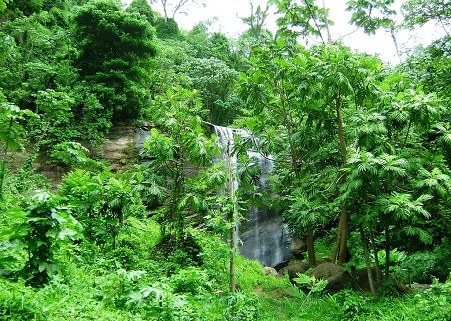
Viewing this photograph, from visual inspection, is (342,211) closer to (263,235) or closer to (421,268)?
(421,268)

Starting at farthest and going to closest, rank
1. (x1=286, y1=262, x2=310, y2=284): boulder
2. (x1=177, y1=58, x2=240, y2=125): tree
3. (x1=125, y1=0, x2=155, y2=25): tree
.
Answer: (x1=125, y1=0, x2=155, y2=25): tree < (x1=177, y1=58, x2=240, y2=125): tree < (x1=286, y1=262, x2=310, y2=284): boulder

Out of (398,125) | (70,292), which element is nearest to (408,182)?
(398,125)

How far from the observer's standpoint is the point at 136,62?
11859 mm

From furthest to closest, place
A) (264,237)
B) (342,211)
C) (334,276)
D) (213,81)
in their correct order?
1. (213,81)
2. (264,237)
3. (342,211)
4. (334,276)

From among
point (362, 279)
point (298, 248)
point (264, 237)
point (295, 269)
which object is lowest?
point (362, 279)

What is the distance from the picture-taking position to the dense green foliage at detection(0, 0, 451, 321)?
3.52 metres

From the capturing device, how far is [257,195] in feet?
23.9

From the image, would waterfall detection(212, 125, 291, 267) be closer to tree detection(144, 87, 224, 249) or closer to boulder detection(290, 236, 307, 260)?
boulder detection(290, 236, 307, 260)

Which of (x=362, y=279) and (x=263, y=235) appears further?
(x=263, y=235)

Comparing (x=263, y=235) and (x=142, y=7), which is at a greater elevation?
(x=142, y=7)

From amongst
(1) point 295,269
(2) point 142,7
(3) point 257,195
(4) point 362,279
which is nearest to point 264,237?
(1) point 295,269

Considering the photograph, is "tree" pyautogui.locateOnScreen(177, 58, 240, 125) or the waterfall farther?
"tree" pyautogui.locateOnScreen(177, 58, 240, 125)

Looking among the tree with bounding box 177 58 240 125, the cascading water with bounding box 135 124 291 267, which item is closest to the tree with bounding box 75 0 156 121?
the cascading water with bounding box 135 124 291 267

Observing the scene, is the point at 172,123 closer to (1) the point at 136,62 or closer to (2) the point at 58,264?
(2) the point at 58,264
